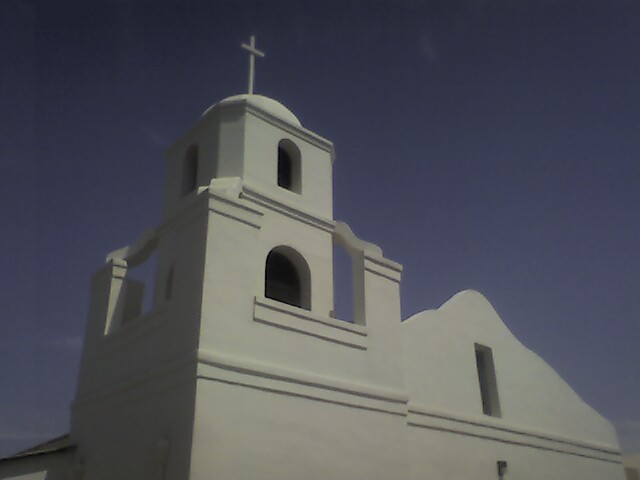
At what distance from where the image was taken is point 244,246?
10.2 metres

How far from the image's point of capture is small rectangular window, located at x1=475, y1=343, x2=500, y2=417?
44.6 ft

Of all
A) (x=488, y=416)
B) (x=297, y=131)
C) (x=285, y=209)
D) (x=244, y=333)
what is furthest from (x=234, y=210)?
(x=488, y=416)

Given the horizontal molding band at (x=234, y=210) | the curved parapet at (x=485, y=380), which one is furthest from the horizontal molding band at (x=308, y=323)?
the curved parapet at (x=485, y=380)

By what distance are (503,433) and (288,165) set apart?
702cm

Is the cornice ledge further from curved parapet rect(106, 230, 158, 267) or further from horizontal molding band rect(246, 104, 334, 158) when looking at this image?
horizontal molding band rect(246, 104, 334, 158)

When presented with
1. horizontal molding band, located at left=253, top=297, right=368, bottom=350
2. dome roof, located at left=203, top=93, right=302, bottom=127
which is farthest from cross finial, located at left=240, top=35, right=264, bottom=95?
horizontal molding band, located at left=253, top=297, right=368, bottom=350

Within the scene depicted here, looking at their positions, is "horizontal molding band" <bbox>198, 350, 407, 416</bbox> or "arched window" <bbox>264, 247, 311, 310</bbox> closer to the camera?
"horizontal molding band" <bbox>198, 350, 407, 416</bbox>

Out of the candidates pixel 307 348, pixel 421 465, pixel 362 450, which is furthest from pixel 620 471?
pixel 307 348

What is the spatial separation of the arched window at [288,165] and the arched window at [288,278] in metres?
1.55

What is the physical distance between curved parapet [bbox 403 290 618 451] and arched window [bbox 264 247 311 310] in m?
2.18

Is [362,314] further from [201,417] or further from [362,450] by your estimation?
[201,417]

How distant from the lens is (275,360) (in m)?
9.78

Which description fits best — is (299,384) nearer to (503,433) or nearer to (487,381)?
(503,433)

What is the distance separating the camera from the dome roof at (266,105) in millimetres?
12445
